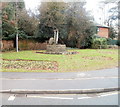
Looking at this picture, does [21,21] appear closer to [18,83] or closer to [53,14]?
[53,14]

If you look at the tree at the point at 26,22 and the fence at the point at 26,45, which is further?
the tree at the point at 26,22

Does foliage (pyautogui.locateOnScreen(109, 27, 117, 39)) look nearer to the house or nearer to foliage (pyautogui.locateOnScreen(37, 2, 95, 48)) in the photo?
the house

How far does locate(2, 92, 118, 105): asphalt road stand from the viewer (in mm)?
3666

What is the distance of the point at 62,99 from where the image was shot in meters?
3.95

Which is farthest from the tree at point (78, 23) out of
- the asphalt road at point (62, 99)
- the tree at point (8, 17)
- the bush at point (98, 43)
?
the asphalt road at point (62, 99)

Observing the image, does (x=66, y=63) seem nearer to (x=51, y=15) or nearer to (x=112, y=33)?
(x=51, y=15)

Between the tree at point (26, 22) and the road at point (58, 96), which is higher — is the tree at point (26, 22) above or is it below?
above

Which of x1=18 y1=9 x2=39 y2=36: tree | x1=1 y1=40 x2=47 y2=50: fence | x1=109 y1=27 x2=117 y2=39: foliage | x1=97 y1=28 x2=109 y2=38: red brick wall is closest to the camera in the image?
x1=1 y1=40 x2=47 y2=50: fence

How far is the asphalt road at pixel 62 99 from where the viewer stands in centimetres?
367

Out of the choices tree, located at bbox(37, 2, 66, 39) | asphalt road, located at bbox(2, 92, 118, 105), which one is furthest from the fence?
asphalt road, located at bbox(2, 92, 118, 105)

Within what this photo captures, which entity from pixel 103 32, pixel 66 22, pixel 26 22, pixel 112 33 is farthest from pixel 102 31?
pixel 26 22

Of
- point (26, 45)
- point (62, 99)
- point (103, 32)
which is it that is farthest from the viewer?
point (103, 32)

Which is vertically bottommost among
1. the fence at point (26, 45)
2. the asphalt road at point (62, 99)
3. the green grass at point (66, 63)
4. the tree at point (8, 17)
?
the asphalt road at point (62, 99)

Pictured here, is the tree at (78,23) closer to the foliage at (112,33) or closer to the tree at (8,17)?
the tree at (8,17)
